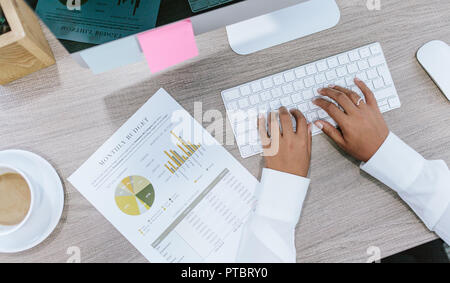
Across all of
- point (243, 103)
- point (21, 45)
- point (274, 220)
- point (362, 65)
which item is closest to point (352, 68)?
point (362, 65)

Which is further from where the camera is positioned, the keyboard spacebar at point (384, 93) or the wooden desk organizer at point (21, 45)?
the keyboard spacebar at point (384, 93)

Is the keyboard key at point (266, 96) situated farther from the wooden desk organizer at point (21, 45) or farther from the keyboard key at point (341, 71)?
the wooden desk organizer at point (21, 45)

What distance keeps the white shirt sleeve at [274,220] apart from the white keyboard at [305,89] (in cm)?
8

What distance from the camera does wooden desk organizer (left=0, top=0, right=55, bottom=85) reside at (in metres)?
0.55

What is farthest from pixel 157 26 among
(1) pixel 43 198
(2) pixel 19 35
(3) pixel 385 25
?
(3) pixel 385 25

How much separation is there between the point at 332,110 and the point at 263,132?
15 centimetres

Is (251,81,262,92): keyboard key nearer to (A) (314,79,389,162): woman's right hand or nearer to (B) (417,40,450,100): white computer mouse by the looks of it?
(A) (314,79,389,162): woman's right hand

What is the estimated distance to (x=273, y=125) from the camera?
26.8 inches

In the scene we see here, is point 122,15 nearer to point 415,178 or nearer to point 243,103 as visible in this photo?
point 243,103

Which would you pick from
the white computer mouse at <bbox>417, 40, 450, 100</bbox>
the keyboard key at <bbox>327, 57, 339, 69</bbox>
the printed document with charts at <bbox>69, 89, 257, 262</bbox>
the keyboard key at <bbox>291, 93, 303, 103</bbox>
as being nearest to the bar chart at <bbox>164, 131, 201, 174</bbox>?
the printed document with charts at <bbox>69, 89, 257, 262</bbox>

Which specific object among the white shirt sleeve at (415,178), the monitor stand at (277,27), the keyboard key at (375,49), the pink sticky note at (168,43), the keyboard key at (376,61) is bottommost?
the white shirt sleeve at (415,178)

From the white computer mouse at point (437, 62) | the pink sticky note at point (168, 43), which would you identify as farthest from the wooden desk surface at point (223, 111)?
the pink sticky note at point (168, 43)

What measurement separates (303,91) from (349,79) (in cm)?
10

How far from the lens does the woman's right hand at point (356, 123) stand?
666 mm
